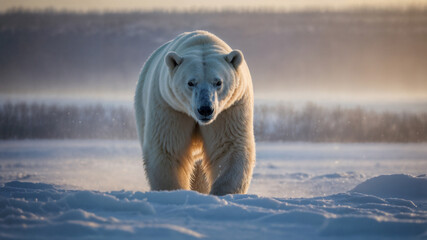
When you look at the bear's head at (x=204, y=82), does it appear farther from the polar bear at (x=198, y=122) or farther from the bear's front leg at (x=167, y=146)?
the bear's front leg at (x=167, y=146)

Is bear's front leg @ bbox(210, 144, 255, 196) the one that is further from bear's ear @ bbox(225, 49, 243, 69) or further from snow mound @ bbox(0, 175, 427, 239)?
bear's ear @ bbox(225, 49, 243, 69)

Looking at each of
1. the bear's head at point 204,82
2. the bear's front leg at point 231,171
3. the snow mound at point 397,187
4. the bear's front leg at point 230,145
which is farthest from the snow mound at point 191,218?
the snow mound at point 397,187

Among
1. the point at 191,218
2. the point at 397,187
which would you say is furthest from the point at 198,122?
the point at 397,187

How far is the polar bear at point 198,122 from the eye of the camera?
4.91m

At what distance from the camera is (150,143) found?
5348 mm

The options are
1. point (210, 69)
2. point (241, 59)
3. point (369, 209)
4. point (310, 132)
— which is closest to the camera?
point (369, 209)

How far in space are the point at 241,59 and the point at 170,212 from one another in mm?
2181

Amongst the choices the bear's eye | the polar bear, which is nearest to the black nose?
the polar bear

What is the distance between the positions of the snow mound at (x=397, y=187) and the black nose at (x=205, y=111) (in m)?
2.92

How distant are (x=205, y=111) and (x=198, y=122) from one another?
0.36 metres

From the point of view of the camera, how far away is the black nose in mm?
4527

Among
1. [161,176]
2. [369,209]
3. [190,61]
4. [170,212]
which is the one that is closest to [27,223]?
[170,212]

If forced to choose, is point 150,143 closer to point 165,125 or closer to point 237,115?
point 165,125

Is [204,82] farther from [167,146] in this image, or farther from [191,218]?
[191,218]
